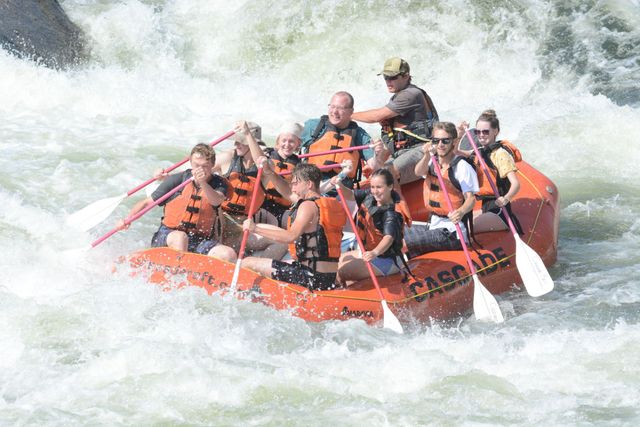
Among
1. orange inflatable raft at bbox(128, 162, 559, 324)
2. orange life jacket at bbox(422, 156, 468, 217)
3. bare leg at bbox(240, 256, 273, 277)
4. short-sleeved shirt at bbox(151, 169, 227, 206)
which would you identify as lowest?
orange inflatable raft at bbox(128, 162, 559, 324)

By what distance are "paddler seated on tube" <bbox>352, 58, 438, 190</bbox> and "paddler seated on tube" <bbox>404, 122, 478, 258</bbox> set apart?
50cm

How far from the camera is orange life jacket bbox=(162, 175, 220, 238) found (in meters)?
6.58

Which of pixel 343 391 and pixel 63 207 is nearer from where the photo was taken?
pixel 343 391

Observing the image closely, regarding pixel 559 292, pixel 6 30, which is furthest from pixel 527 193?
pixel 6 30

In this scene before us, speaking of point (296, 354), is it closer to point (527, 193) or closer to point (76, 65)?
point (527, 193)

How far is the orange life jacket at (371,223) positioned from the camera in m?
6.46

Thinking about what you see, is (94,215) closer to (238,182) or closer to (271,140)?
(238,182)

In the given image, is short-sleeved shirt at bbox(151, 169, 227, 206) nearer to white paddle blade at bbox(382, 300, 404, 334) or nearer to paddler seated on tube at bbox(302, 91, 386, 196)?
paddler seated on tube at bbox(302, 91, 386, 196)

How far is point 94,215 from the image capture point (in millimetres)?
7430

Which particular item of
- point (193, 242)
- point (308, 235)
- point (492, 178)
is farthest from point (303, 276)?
point (492, 178)

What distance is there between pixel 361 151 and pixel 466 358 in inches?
82.8

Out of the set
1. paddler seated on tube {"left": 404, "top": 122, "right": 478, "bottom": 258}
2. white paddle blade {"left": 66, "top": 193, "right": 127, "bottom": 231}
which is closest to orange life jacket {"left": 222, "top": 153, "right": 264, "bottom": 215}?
white paddle blade {"left": 66, "top": 193, "right": 127, "bottom": 231}

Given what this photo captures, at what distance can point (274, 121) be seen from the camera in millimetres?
11891

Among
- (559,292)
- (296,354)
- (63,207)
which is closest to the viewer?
(296,354)
